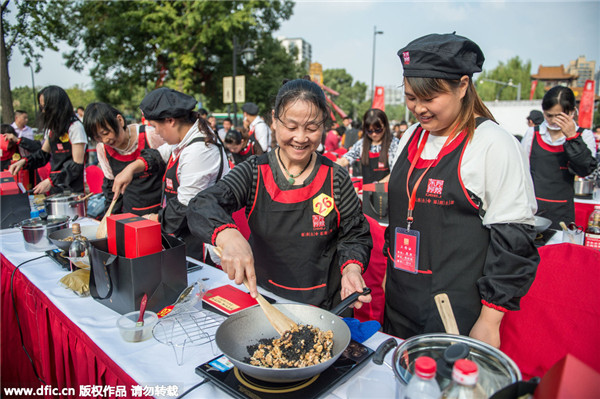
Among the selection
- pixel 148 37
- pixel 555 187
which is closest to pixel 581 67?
pixel 148 37

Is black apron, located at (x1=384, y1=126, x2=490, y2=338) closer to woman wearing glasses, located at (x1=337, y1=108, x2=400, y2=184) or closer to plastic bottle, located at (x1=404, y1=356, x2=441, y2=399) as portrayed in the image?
plastic bottle, located at (x1=404, y1=356, x2=441, y2=399)

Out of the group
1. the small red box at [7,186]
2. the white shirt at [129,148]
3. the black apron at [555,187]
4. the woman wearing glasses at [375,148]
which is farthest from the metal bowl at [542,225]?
the small red box at [7,186]

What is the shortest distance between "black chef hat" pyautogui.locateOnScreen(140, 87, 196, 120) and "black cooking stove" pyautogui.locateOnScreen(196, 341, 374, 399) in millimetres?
1613

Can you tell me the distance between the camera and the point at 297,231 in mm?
1593

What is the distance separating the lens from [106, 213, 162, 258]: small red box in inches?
57.2

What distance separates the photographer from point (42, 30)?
1148 cm

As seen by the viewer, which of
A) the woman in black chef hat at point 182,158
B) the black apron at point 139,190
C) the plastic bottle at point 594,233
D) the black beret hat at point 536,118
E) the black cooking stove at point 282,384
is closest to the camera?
the black cooking stove at point 282,384

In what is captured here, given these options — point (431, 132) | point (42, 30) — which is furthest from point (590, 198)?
point (42, 30)

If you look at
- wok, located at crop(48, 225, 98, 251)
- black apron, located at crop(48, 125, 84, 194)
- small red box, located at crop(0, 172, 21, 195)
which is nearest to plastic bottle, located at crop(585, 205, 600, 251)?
wok, located at crop(48, 225, 98, 251)

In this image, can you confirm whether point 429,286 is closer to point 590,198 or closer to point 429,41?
point 429,41

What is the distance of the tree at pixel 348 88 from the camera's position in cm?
4916

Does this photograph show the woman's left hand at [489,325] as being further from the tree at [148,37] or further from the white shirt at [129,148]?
the tree at [148,37]

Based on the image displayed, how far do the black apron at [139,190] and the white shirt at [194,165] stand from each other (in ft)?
2.10

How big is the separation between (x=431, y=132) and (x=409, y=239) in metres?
0.40
